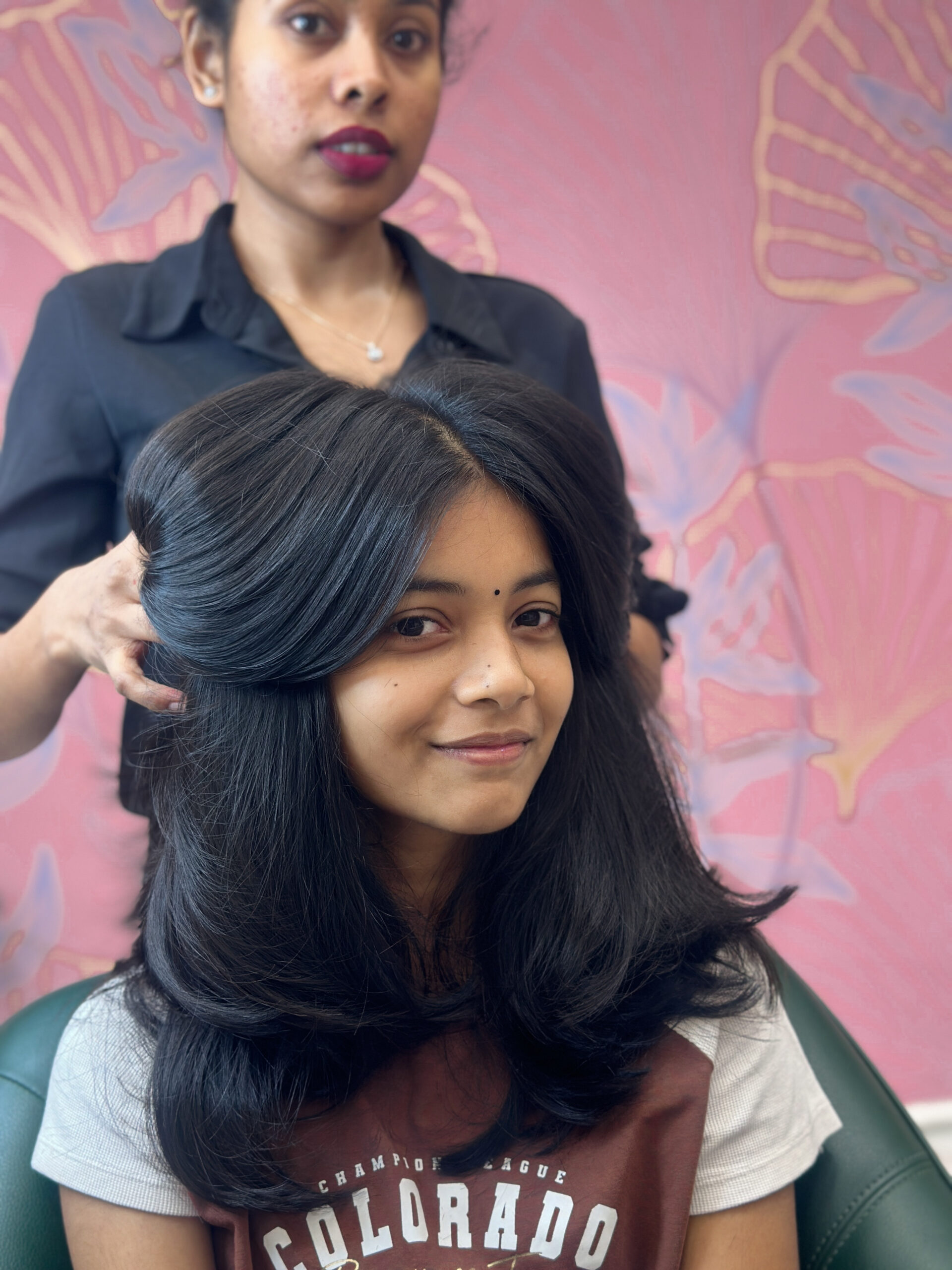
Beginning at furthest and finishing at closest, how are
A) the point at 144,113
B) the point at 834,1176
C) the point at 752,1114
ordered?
the point at 144,113 < the point at 834,1176 < the point at 752,1114

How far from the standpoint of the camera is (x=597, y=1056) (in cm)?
87

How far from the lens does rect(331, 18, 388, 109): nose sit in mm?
1008

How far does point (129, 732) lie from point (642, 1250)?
2.01ft

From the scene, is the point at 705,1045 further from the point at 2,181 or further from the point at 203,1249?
the point at 2,181

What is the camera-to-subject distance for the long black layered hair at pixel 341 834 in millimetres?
781

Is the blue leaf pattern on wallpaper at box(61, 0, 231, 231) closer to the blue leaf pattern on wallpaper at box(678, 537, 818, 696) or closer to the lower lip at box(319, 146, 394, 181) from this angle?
the lower lip at box(319, 146, 394, 181)

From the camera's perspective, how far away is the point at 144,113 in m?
1.59

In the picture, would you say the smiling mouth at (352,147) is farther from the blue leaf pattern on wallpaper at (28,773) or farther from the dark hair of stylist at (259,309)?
the blue leaf pattern on wallpaper at (28,773)

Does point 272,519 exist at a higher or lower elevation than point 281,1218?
higher

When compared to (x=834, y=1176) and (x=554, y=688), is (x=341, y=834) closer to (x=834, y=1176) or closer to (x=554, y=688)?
(x=554, y=688)

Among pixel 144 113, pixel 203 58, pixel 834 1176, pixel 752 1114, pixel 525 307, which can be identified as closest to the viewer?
pixel 752 1114

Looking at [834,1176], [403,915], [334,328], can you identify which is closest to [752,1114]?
[834,1176]

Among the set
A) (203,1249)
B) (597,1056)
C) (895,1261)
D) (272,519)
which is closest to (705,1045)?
(597,1056)

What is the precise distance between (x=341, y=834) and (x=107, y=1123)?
276 mm
